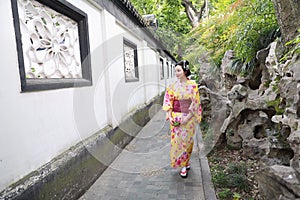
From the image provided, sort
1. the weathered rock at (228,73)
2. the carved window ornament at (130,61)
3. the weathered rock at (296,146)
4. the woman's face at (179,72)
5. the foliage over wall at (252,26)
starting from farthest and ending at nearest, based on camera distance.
→ the carved window ornament at (130,61), the weathered rock at (228,73), the foliage over wall at (252,26), the woman's face at (179,72), the weathered rock at (296,146)

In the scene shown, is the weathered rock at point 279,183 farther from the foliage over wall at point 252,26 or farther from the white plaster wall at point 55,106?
the foliage over wall at point 252,26

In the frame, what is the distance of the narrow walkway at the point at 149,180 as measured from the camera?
2.91 meters

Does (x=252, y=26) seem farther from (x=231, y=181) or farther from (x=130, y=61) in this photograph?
(x=130, y=61)

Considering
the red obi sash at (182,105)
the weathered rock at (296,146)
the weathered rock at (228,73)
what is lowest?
the weathered rock at (296,146)

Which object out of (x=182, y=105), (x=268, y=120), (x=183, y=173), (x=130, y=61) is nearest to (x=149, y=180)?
(x=183, y=173)

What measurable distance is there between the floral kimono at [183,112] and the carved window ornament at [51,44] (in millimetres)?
1469

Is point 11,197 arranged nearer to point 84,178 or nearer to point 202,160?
point 84,178

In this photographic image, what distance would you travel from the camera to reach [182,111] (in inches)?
130

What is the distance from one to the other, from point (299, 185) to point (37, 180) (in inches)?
99.4

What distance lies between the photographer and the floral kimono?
3.25m

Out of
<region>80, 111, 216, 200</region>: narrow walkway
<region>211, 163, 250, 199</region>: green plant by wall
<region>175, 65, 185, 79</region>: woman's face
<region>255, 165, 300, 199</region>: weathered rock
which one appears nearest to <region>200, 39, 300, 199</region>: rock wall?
<region>255, 165, 300, 199</region>: weathered rock

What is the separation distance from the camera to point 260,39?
439 cm

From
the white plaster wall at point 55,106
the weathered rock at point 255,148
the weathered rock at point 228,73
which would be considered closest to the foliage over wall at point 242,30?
the weathered rock at point 228,73

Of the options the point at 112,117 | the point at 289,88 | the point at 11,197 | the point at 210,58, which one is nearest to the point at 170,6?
the point at 210,58
